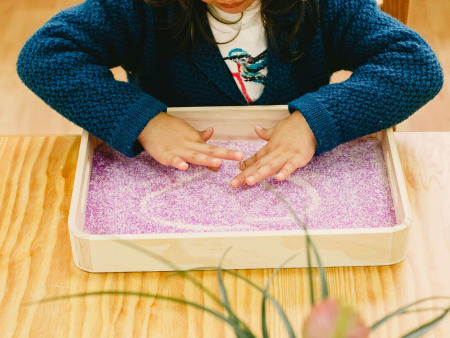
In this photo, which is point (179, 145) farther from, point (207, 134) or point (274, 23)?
point (274, 23)

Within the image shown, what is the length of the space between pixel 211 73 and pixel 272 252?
0.38 metres

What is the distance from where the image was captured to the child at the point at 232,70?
2.62 ft

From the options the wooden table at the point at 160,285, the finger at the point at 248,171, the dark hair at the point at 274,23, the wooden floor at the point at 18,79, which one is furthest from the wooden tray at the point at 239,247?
the wooden floor at the point at 18,79

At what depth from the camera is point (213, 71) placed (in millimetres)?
938

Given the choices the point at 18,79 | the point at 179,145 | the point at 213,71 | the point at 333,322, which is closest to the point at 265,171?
the point at 179,145

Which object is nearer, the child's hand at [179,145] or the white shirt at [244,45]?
the child's hand at [179,145]

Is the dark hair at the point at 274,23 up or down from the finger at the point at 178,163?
up

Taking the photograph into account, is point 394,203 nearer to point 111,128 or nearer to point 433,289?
point 433,289

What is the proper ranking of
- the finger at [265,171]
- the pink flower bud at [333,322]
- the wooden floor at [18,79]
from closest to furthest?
the pink flower bud at [333,322] → the finger at [265,171] → the wooden floor at [18,79]

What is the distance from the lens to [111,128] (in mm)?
801

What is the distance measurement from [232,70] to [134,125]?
236mm

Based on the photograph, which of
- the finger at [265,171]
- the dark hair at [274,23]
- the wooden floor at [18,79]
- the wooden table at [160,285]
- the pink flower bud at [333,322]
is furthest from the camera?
the wooden floor at [18,79]

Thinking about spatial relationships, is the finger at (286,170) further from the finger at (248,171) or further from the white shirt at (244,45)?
the white shirt at (244,45)

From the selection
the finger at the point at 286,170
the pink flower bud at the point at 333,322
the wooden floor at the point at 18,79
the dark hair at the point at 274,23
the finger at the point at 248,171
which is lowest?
the wooden floor at the point at 18,79
